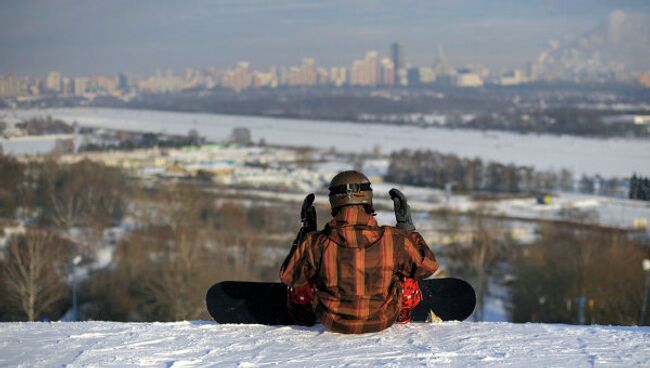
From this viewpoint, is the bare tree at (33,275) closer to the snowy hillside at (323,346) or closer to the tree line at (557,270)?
the tree line at (557,270)

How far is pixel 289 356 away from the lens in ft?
8.21

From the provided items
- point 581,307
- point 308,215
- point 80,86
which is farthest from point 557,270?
point 80,86

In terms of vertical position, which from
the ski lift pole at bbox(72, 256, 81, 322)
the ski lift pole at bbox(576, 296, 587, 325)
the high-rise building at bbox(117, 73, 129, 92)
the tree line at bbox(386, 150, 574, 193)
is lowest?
the ski lift pole at bbox(576, 296, 587, 325)

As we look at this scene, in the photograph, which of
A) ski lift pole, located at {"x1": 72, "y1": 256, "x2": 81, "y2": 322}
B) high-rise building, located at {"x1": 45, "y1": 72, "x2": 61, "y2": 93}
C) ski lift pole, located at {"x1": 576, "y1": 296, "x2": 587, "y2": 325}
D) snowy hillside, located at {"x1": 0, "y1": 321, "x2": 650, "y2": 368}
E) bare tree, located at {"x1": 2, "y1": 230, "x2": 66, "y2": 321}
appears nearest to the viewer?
snowy hillside, located at {"x1": 0, "y1": 321, "x2": 650, "y2": 368}

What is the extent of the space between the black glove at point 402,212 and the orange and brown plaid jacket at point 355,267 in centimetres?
8

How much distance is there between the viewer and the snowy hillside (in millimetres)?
2432

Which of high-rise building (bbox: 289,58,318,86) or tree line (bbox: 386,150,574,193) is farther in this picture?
high-rise building (bbox: 289,58,318,86)

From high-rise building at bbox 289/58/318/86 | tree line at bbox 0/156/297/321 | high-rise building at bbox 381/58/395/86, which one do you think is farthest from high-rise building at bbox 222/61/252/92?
tree line at bbox 0/156/297/321

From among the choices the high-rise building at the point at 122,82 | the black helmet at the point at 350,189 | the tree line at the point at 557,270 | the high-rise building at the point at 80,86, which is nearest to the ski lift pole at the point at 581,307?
the tree line at the point at 557,270

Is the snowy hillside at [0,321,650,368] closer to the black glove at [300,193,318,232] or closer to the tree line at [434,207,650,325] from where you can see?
the black glove at [300,193,318,232]

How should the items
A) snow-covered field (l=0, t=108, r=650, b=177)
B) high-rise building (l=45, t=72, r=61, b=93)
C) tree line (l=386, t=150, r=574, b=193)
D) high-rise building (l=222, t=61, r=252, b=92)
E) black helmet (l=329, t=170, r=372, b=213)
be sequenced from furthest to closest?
high-rise building (l=222, t=61, r=252, b=92) < high-rise building (l=45, t=72, r=61, b=93) < tree line (l=386, t=150, r=574, b=193) < snow-covered field (l=0, t=108, r=650, b=177) < black helmet (l=329, t=170, r=372, b=213)

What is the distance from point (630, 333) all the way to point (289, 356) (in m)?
1.22

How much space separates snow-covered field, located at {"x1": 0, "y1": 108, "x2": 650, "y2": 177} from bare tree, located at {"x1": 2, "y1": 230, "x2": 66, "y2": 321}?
33.5 ft

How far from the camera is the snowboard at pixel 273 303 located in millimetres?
3045
